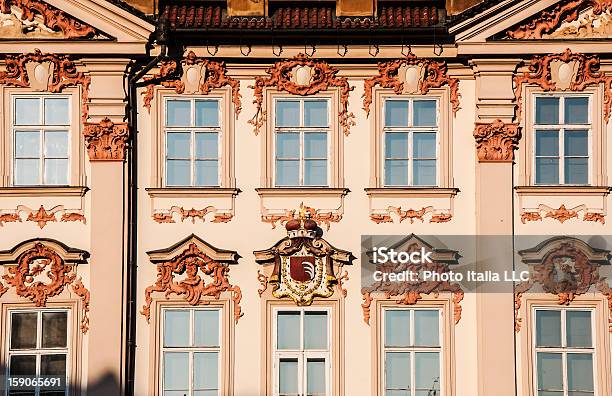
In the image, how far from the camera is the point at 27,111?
84.7 feet

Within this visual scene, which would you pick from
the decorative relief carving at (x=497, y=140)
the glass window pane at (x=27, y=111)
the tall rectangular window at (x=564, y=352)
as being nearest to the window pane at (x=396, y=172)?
the decorative relief carving at (x=497, y=140)

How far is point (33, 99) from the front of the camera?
1016 inches

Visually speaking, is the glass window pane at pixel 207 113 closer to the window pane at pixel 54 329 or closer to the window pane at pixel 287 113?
the window pane at pixel 287 113

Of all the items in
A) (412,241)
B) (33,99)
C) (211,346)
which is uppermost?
(33,99)

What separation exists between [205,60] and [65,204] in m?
3.37

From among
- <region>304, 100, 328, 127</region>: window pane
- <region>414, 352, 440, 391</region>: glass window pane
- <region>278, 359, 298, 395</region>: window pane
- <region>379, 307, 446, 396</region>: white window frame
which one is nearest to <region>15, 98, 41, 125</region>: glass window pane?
<region>304, 100, 328, 127</region>: window pane

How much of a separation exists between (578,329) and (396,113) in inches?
185

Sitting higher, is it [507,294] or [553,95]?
[553,95]

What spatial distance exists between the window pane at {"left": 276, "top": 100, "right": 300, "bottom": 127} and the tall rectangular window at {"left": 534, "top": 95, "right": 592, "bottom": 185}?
13.1 ft

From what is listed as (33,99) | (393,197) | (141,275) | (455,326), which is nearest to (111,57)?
(33,99)

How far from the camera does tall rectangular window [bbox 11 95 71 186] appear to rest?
25688mm

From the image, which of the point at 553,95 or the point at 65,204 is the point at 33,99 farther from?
the point at 553,95

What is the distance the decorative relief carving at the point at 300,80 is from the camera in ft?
84.9

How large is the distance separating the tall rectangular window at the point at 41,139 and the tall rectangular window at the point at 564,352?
8.31 metres
